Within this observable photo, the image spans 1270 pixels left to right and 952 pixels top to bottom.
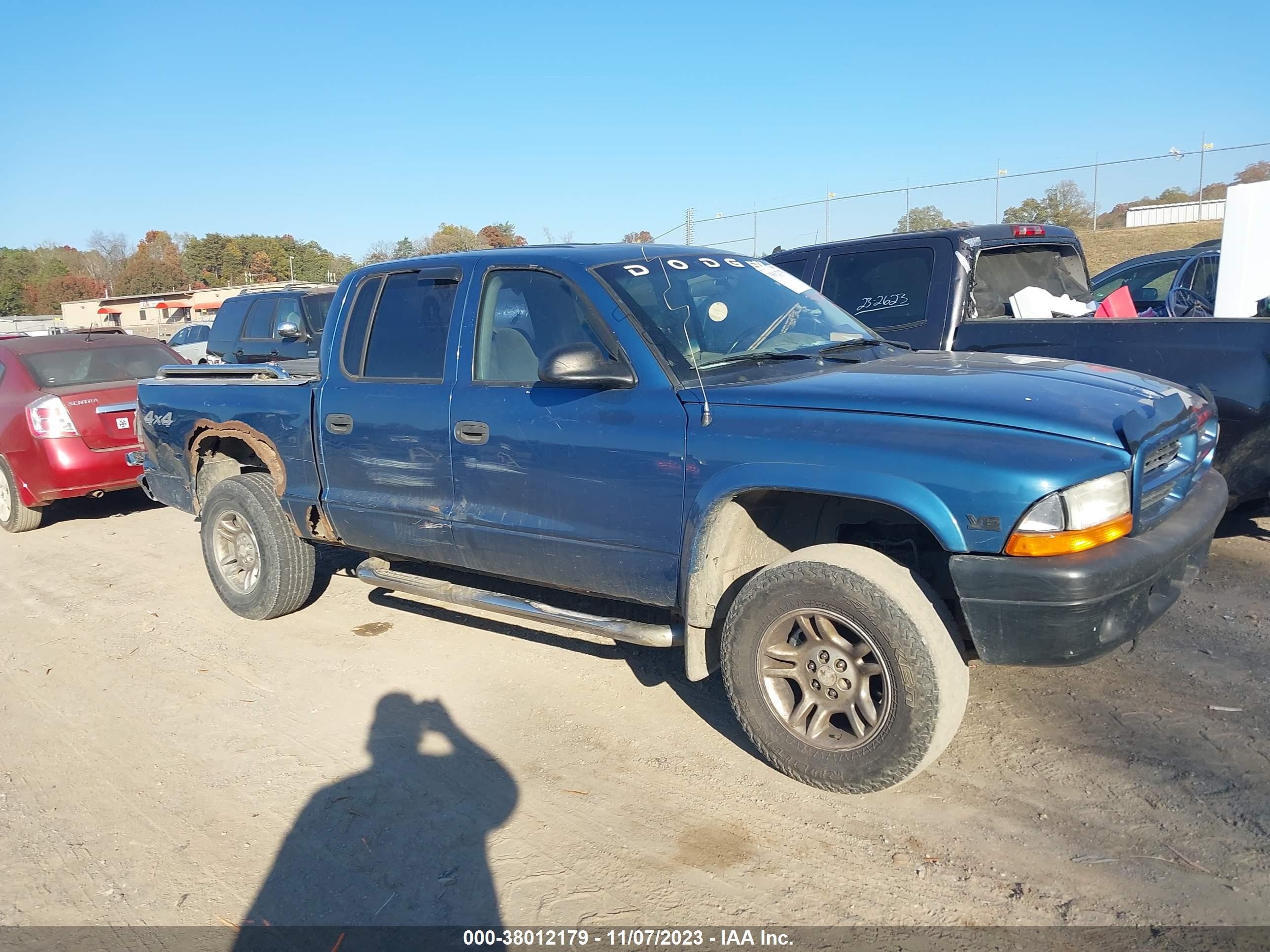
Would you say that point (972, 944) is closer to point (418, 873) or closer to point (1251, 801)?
point (1251, 801)

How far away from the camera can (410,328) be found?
4.84 metres

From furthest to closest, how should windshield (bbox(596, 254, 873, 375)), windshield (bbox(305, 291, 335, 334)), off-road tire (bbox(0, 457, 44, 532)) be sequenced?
windshield (bbox(305, 291, 335, 334)) < off-road tire (bbox(0, 457, 44, 532)) < windshield (bbox(596, 254, 873, 375))

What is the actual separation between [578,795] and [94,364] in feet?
25.1

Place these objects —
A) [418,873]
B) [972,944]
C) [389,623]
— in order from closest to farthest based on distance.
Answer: [972,944], [418,873], [389,623]

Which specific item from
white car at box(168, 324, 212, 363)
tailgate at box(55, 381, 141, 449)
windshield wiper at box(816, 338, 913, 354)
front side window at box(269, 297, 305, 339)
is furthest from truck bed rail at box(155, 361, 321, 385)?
white car at box(168, 324, 212, 363)

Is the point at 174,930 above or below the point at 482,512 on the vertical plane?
below

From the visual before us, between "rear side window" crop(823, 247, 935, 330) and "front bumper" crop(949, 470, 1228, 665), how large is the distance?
3491 mm

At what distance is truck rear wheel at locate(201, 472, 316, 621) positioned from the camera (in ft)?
18.1

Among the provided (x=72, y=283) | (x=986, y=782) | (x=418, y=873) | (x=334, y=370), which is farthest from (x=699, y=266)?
(x=72, y=283)

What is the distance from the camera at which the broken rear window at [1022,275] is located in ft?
21.6

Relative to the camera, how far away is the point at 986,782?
3471 millimetres

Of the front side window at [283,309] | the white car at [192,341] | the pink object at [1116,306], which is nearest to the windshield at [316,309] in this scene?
the front side window at [283,309]

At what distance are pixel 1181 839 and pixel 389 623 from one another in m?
4.20

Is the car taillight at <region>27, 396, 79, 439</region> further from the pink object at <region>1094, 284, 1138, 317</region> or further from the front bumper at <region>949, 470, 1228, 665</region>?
the pink object at <region>1094, 284, 1138, 317</region>
